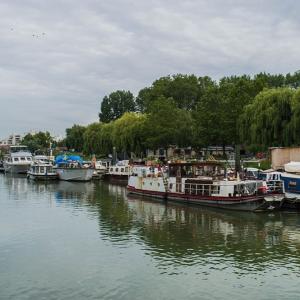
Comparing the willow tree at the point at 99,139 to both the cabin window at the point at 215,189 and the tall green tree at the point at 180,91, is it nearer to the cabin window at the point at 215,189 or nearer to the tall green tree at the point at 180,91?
the tall green tree at the point at 180,91

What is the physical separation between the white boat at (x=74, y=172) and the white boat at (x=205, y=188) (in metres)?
24.3

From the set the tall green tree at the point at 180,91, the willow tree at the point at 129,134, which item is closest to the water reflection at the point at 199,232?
the willow tree at the point at 129,134

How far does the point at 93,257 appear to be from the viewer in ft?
86.5

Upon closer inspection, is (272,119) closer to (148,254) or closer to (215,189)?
(215,189)

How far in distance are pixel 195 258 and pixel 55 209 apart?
22.2m

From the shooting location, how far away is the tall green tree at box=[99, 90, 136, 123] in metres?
151

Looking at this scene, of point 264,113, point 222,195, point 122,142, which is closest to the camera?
point 222,195

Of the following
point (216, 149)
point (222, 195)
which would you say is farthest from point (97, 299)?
point (216, 149)

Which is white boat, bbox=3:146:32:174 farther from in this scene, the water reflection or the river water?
the river water

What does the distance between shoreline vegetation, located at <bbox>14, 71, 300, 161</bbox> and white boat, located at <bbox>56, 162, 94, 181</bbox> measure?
48.6 ft

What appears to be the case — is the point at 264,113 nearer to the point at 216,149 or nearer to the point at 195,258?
the point at 195,258

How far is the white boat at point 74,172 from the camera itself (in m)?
80.1

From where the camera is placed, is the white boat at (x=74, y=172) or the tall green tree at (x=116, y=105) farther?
the tall green tree at (x=116, y=105)

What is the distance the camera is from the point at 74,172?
80500mm
